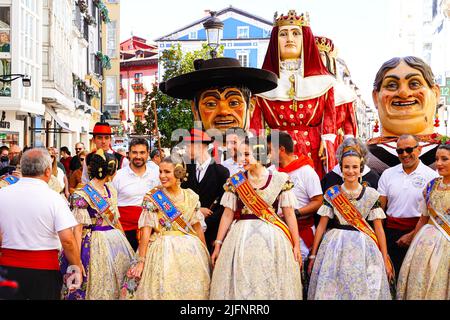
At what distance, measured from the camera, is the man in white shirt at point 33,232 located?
5609 millimetres

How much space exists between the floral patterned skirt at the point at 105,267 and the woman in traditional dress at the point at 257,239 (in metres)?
1.07

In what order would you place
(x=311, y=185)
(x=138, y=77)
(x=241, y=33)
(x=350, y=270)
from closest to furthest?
(x=350, y=270)
(x=311, y=185)
(x=241, y=33)
(x=138, y=77)

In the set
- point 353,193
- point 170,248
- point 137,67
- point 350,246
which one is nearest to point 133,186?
point 170,248

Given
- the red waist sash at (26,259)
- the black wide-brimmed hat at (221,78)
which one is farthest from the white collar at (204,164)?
the red waist sash at (26,259)

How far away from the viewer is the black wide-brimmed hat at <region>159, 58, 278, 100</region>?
812 centimetres

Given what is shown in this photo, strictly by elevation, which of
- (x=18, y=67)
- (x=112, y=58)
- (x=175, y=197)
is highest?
(x=112, y=58)

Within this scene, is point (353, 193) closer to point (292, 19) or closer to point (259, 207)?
point (259, 207)

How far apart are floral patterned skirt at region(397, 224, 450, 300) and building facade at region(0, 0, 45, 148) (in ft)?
60.4

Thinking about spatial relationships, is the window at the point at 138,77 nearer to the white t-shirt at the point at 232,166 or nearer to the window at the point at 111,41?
the window at the point at 111,41

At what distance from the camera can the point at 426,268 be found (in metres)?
6.16

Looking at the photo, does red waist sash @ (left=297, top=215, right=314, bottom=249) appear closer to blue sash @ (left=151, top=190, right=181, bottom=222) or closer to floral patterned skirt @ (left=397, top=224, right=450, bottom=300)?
floral patterned skirt @ (left=397, top=224, right=450, bottom=300)

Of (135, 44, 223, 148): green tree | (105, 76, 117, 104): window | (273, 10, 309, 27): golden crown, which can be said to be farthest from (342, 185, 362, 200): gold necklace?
(105, 76, 117, 104): window

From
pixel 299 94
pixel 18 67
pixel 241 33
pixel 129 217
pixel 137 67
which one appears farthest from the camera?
pixel 137 67

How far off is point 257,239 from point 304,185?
1147mm
